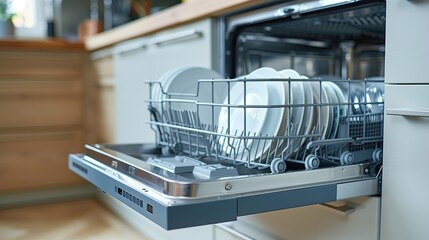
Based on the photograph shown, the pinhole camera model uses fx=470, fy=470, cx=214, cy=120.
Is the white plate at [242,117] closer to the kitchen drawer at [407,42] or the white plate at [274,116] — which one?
the white plate at [274,116]

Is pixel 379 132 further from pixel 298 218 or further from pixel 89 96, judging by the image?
pixel 89 96

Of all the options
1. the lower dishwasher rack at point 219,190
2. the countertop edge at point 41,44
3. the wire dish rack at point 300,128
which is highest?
the countertop edge at point 41,44

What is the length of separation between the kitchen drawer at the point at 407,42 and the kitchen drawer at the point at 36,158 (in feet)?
6.65

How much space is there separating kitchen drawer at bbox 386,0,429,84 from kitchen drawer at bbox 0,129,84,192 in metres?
2.03

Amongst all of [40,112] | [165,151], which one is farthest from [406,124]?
[40,112]

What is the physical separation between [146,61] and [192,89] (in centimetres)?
73

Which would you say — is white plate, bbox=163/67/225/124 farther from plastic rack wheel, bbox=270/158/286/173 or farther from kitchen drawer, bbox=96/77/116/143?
kitchen drawer, bbox=96/77/116/143

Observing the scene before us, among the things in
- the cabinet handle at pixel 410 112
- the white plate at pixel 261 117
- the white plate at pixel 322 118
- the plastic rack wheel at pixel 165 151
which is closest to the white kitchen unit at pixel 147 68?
the plastic rack wheel at pixel 165 151

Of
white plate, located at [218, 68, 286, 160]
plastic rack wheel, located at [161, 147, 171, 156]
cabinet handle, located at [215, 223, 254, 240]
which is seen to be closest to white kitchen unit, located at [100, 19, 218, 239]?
cabinet handle, located at [215, 223, 254, 240]

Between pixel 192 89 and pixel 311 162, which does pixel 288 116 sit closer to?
pixel 311 162

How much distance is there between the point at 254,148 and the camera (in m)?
0.89

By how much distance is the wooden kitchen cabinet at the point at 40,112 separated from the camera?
2.36 metres

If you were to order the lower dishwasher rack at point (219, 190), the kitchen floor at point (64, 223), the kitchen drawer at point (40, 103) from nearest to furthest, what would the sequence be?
the lower dishwasher rack at point (219, 190), the kitchen floor at point (64, 223), the kitchen drawer at point (40, 103)

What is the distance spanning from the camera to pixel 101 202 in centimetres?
250
